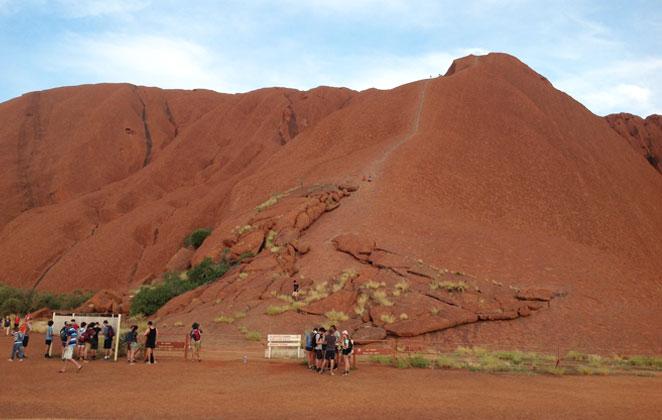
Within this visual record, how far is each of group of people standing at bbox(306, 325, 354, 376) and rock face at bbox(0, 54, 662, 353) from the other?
5.02 m

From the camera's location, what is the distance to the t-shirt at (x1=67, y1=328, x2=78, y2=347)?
45.6 ft

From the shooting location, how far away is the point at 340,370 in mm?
14781

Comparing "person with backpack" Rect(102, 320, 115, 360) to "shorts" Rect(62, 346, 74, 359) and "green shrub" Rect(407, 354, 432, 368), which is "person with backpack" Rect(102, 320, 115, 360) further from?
"green shrub" Rect(407, 354, 432, 368)

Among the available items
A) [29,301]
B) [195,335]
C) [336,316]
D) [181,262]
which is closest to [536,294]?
[336,316]

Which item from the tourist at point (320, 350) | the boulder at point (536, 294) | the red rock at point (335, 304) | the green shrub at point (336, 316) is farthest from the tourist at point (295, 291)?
the boulder at point (536, 294)

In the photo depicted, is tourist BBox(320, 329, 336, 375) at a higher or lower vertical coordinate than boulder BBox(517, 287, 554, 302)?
lower

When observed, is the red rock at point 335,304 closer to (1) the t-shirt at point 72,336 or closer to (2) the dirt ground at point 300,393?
(2) the dirt ground at point 300,393

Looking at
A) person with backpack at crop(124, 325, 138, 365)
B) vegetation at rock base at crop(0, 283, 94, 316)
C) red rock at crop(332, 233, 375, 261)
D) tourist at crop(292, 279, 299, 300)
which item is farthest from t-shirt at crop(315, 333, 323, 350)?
vegetation at rock base at crop(0, 283, 94, 316)

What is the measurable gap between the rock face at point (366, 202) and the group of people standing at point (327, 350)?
502cm

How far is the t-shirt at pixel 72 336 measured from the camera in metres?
13.9

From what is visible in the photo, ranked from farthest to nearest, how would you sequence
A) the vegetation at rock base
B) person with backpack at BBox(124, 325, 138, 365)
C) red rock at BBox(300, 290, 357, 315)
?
the vegetation at rock base < red rock at BBox(300, 290, 357, 315) < person with backpack at BBox(124, 325, 138, 365)

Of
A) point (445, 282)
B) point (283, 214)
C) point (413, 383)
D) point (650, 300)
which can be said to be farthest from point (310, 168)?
point (413, 383)

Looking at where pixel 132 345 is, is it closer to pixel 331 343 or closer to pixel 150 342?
pixel 150 342

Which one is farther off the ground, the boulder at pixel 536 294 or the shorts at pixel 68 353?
the boulder at pixel 536 294
